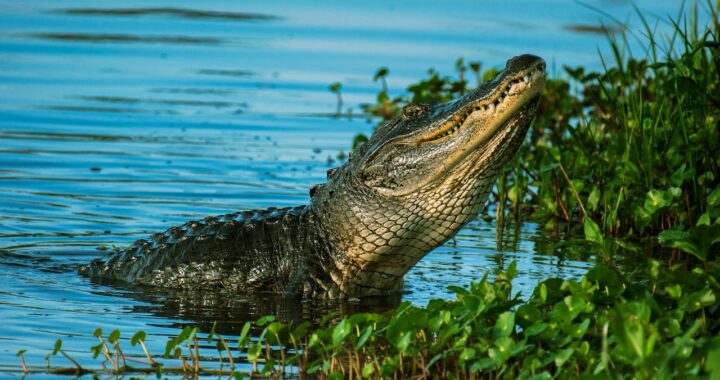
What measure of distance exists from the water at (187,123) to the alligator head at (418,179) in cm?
41

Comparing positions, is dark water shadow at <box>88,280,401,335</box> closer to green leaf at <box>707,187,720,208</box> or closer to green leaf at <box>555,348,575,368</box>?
green leaf at <box>707,187,720,208</box>

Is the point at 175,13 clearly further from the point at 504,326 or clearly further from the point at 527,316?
the point at 504,326

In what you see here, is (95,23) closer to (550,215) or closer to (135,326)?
(550,215)

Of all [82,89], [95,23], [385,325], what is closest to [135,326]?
[385,325]

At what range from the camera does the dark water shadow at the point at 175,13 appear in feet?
61.0

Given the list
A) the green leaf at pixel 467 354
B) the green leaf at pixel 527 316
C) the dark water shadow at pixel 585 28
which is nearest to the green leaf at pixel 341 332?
the green leaf at pixel 467 354

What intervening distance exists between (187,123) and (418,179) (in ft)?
20.3

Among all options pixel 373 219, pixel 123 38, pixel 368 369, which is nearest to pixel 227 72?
pixel 123 38

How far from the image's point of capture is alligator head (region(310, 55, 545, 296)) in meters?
6.33

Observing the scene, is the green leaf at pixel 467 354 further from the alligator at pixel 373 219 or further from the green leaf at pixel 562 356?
the alligator at pixel 373 219

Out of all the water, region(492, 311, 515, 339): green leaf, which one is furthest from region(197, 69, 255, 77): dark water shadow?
region(492, 311, 515, 339): green leaf

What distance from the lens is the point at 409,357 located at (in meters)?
5.01

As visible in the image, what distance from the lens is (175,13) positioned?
19031 millimetres

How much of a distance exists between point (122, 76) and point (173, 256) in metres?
7.74
